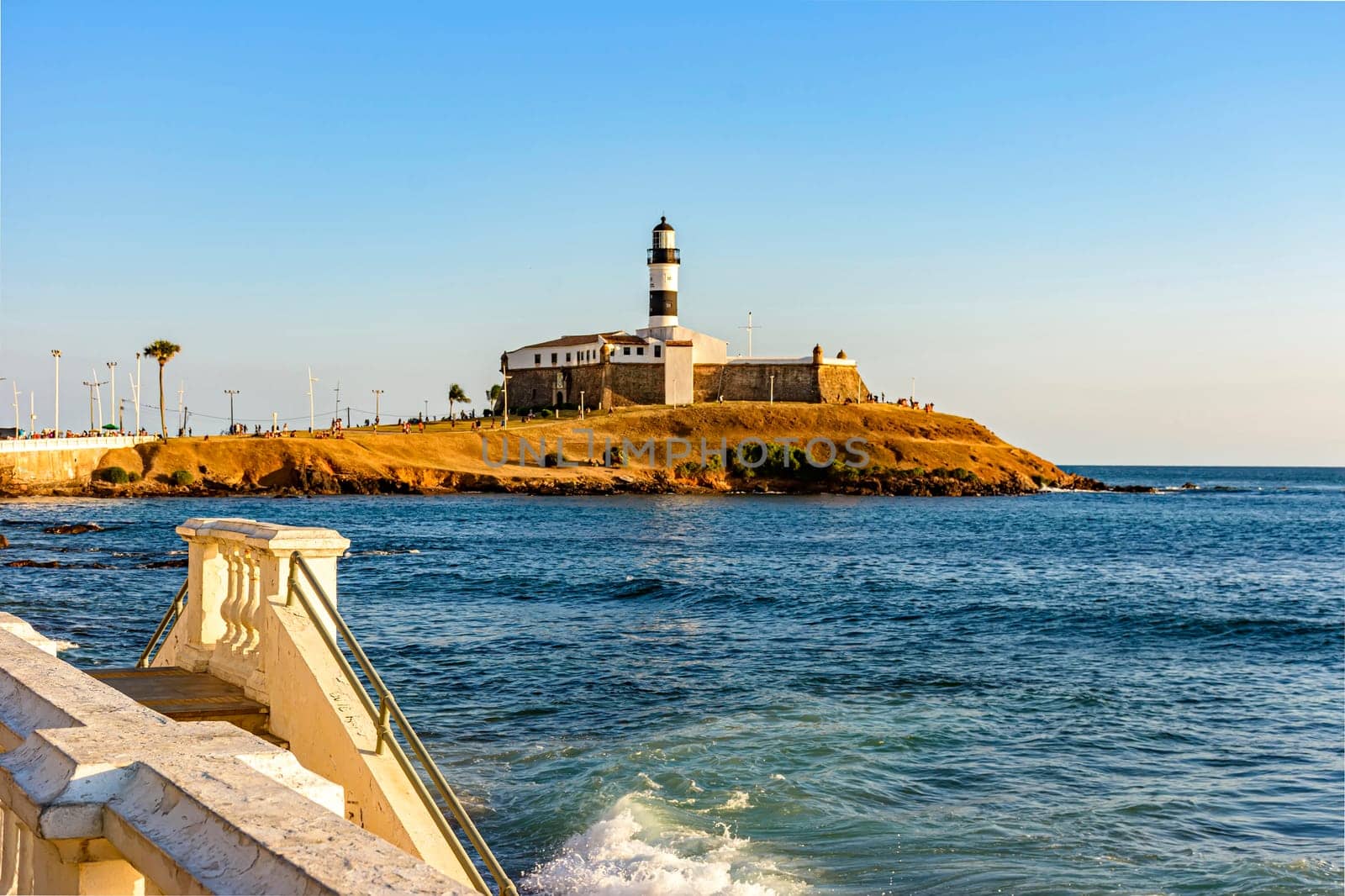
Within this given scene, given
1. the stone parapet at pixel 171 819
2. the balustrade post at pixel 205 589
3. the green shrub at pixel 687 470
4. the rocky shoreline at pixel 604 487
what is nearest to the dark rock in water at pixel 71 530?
Answer: the rocky shoreline at pixel 604 487

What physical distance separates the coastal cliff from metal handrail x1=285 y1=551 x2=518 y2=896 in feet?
240

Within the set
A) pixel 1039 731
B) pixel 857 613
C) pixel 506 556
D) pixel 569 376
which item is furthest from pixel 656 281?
pixel 1039 731

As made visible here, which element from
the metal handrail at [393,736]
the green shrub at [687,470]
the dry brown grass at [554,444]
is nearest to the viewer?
the metal handrail at [393,736]

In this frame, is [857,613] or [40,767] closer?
[40,767]

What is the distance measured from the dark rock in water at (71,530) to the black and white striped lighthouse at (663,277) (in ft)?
219

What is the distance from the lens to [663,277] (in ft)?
367

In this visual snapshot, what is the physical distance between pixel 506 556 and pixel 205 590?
1401 inches

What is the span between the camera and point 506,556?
144ft

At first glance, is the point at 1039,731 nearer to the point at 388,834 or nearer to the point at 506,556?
the point at 388,834

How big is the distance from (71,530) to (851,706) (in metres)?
42.1

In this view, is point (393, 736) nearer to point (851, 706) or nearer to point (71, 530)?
point (851, 706)

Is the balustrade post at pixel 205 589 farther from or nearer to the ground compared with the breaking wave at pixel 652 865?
farther from the ground

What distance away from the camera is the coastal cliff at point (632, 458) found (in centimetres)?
8050

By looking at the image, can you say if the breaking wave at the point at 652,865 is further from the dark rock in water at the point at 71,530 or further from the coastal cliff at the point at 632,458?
the coastal cliff at the point at 632,458
